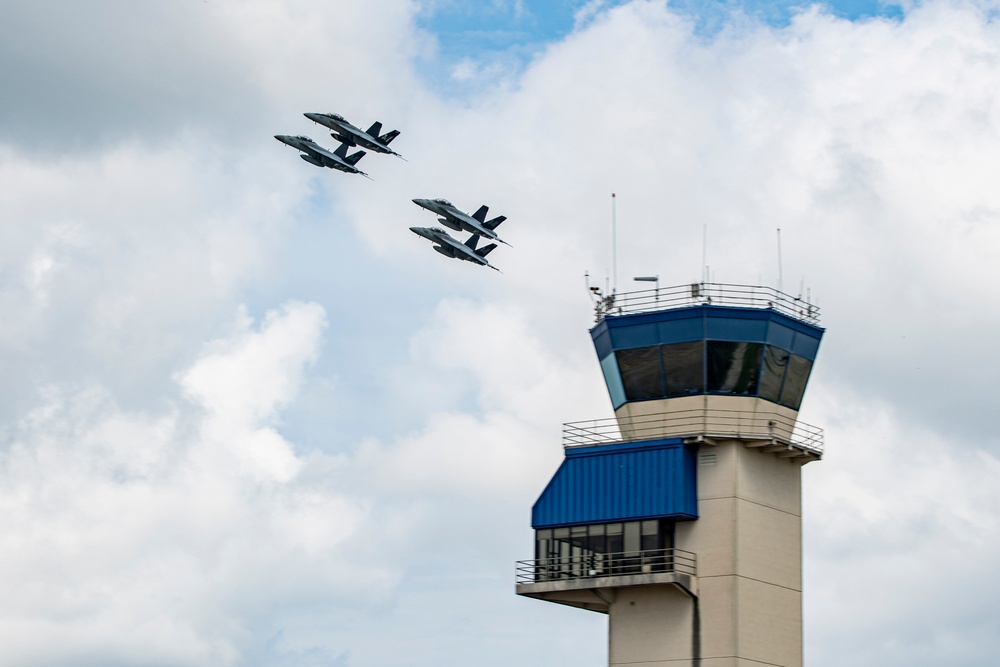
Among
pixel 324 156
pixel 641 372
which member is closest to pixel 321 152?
pixel 324 156

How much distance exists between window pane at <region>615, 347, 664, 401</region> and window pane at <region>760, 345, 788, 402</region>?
13.3 feet

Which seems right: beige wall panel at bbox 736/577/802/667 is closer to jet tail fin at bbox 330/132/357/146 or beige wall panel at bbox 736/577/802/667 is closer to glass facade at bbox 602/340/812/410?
glass facade at bbox 602/340/812/410

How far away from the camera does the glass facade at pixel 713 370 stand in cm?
5981

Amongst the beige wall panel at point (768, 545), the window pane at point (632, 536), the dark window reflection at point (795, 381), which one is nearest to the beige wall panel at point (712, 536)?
the beige wall panel at point (768, 545)

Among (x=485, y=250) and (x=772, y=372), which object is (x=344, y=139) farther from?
(x=772, y=372)

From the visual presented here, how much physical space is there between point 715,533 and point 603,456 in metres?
5.56

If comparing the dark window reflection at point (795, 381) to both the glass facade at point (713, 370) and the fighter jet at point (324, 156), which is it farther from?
the fighter jet at point (324, 156)

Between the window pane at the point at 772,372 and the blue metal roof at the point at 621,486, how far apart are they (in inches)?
158

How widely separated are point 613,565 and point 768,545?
600 centimetres

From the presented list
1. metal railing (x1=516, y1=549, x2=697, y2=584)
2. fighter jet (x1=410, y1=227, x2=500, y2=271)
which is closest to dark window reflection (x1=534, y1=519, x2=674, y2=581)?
metal railing (x1=516, y1=549, x2=697, y2=584)

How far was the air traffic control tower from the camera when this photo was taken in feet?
187

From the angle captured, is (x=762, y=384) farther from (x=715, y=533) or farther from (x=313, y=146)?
(x=313, y=146)

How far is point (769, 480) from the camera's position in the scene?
59.7 metres

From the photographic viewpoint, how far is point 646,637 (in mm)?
57844
